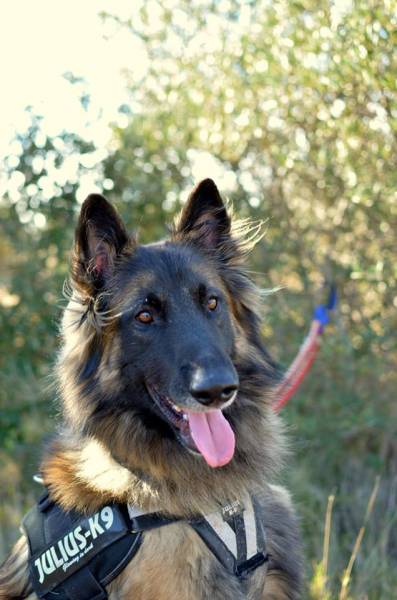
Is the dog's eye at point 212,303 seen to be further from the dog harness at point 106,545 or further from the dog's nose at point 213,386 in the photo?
the dog harness at point 106,545

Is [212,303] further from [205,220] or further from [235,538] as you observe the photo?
[235,538]

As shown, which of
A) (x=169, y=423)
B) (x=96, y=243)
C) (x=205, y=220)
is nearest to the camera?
(x=169, y=423)

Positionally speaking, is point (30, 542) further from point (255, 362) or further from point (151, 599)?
point (255, 362)

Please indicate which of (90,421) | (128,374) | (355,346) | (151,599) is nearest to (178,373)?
(128,374)

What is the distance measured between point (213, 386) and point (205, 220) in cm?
121

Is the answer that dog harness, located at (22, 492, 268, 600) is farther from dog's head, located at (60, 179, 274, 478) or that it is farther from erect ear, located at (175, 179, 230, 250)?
erect ear, located at (175, 179, 230, 250)

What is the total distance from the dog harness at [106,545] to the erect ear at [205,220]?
1.44 m

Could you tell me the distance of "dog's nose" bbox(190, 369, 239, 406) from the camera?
10.5ft

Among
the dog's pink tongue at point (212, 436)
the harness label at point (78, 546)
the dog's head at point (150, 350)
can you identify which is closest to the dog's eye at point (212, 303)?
the dog's head at point (150, 350)

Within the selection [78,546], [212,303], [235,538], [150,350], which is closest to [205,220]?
[212,303]

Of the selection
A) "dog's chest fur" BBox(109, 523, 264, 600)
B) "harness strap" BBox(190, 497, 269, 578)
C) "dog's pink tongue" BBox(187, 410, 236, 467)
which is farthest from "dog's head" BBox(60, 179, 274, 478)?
"dog's chest fur" BBox(109, 523, 264, 600)

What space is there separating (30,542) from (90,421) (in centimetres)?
66

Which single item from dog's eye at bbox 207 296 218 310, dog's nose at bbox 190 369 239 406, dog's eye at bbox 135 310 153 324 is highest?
dog's eye at bbox 207 296 218 310

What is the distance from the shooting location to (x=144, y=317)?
11.8 ft
